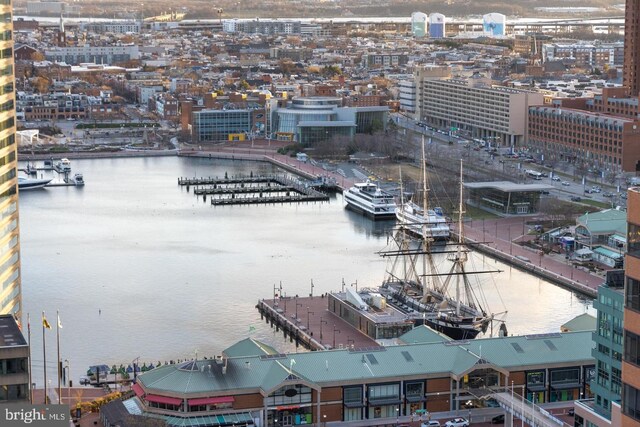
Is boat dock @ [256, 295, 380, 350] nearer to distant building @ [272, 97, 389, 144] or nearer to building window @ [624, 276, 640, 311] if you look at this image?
building window @ [624, 276, 640, 311]

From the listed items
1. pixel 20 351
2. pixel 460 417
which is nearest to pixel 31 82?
pixel 460 417

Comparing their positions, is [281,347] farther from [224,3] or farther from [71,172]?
[224,3]

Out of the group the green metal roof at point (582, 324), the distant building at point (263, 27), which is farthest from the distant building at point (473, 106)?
the distant building at point (263, 27)

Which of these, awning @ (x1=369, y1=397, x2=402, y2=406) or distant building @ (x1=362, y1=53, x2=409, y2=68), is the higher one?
distant building @ (x1=362, y1=53, x2=409, y2=68)

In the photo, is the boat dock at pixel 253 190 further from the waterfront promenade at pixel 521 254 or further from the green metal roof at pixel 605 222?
the green metal roof at pixel 605 222

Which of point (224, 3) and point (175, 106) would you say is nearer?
point (175, 106)

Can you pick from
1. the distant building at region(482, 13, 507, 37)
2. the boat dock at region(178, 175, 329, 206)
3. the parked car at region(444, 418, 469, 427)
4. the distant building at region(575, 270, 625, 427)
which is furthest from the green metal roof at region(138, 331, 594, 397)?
the distant building at region(482, 13, 507, 37)
